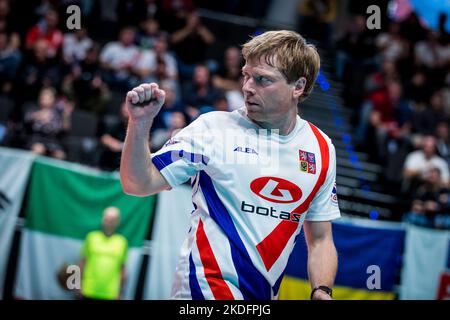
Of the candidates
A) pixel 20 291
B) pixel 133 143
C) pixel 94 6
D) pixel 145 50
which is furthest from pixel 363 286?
pixel 94 6

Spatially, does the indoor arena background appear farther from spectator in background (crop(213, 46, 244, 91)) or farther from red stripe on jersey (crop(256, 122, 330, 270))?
red stripe on jersey (crop(256, 122, 330, 270))

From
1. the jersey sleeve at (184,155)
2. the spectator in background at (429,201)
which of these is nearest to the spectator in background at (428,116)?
the spectator in background at (429,201)

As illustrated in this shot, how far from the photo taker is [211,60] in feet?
44.0

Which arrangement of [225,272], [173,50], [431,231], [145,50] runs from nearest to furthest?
[225,272] < [431,231] < [145,50] < [173,50]

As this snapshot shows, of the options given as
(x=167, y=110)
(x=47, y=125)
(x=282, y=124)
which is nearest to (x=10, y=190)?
(x=47, y=125)

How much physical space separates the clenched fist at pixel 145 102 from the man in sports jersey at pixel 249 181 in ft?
1.04

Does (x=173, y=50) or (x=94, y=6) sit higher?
(x=94, y=6)

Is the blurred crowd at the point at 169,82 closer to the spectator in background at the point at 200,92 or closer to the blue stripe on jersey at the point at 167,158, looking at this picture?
the spectator in background at the point at 200,92

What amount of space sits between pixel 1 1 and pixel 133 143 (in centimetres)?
1024

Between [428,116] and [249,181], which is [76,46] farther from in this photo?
[249,181]

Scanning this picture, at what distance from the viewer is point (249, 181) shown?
3.43m

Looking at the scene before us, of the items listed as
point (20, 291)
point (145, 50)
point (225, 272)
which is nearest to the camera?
point (225, 272)
